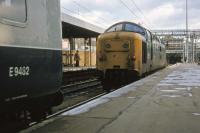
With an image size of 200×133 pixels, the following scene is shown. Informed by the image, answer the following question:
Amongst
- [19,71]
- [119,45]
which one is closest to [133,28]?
[119,45]

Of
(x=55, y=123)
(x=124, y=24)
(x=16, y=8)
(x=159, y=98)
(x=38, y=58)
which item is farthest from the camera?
(x=124, y=24)

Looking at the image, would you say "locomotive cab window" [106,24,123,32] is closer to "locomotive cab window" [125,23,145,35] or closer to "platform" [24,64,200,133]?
"locomotive cab window" [125,23,145,35]

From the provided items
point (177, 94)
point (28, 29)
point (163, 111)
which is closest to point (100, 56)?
point (177, 94)

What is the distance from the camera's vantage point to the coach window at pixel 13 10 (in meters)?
6.48

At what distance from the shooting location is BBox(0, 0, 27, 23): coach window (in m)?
6.48

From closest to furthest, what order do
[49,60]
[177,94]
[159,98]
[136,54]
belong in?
[49,60] → [159,98] → [177,94] → [136,54]

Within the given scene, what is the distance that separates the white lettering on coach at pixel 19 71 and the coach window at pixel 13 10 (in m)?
0.67

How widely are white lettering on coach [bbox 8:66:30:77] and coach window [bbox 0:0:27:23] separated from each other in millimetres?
666

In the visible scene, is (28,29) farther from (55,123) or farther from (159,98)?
(159,98)

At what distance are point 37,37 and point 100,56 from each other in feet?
47.4

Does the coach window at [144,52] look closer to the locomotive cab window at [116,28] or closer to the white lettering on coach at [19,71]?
the locomotive cab window at [116,28]

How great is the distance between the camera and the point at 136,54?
21.7 m

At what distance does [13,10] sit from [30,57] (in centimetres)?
82

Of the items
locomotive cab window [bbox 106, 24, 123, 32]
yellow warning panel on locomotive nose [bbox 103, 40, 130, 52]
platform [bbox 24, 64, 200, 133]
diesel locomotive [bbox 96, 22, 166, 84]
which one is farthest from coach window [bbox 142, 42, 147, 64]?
platform [bbox 24, 64, 200, 133]
